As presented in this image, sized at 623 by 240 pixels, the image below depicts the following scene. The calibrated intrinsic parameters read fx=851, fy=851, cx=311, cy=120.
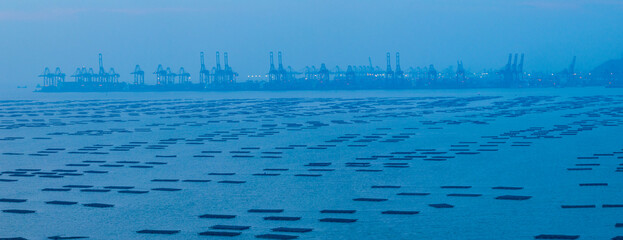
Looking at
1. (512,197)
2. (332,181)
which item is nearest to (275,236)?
(512,197)

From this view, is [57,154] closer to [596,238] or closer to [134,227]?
[134,227]

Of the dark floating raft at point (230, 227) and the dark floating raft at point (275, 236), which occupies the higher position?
the dark floating raft at point (275, 236)

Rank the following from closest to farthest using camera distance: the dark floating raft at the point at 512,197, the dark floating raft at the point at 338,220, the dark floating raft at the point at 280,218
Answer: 1. the dark floating raft at the point at 338,220
2. the dark floating raft at the point at 280,218
3. the dark floating raft at the point at 512,197

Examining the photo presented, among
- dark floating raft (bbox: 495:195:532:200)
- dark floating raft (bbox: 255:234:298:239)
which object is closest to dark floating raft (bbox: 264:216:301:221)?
dark floating raft (bbox: 255:234:298:239)

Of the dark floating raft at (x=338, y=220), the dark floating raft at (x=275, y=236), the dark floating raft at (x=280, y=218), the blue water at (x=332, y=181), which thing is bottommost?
the blue water at (x=332, y=181)

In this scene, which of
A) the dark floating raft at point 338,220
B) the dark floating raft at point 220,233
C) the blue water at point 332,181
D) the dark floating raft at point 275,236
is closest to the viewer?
the dark floating raft at point 275,236

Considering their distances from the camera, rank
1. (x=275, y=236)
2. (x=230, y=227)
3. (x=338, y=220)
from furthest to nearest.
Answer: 1. (x=338, y=220)
2. (x=230, y=227)
3. (x=275, y=236)

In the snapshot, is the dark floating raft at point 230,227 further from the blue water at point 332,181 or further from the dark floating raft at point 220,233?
the dark floating raft at point 220,233

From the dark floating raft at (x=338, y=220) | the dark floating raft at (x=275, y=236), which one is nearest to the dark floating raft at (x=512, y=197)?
the dark floating raft at (x=338, y=220)

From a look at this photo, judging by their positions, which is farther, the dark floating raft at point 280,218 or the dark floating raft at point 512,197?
the dark floating raft at point 512,197

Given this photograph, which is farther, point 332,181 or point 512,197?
point 332,181

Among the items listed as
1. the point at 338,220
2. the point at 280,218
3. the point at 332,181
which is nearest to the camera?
the point at 338,220

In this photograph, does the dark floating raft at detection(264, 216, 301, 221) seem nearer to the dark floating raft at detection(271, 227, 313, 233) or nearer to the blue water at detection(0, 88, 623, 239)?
the blue water at detection(0, 88, 623, 239)

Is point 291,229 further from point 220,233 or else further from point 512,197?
point 512,197
